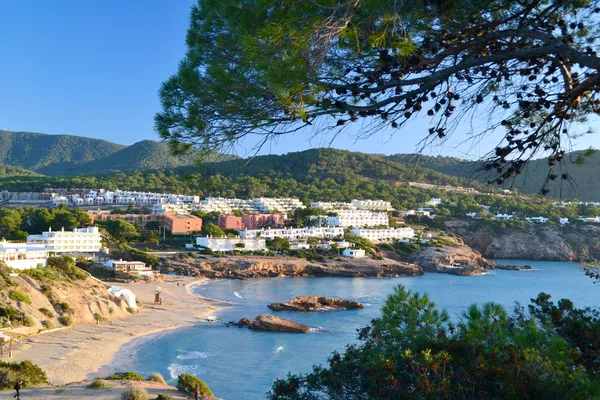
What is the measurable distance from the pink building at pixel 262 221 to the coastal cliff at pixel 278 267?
12161 mm

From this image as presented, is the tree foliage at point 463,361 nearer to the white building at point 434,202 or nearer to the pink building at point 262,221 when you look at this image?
the pink building at point 262,221

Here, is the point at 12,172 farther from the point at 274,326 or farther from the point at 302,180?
the point at 274,326

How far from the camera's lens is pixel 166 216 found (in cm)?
5428

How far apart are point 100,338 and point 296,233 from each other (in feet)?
123

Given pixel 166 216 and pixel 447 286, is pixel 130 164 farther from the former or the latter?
pixel 447 286

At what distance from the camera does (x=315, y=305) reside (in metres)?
28.7

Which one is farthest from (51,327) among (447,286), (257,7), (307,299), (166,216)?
(166,216)

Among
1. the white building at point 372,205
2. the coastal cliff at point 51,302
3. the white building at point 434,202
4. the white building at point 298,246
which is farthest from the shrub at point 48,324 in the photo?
the white building at point 434,202

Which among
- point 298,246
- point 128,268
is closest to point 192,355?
point 128,268

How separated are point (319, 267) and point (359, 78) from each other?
41473 mm

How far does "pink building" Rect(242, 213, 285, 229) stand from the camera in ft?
195

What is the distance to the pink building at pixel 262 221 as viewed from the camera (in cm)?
5950

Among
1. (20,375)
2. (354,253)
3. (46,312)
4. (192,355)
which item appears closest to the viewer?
(20,375)

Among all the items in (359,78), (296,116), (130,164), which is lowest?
Answer: (296,116)
